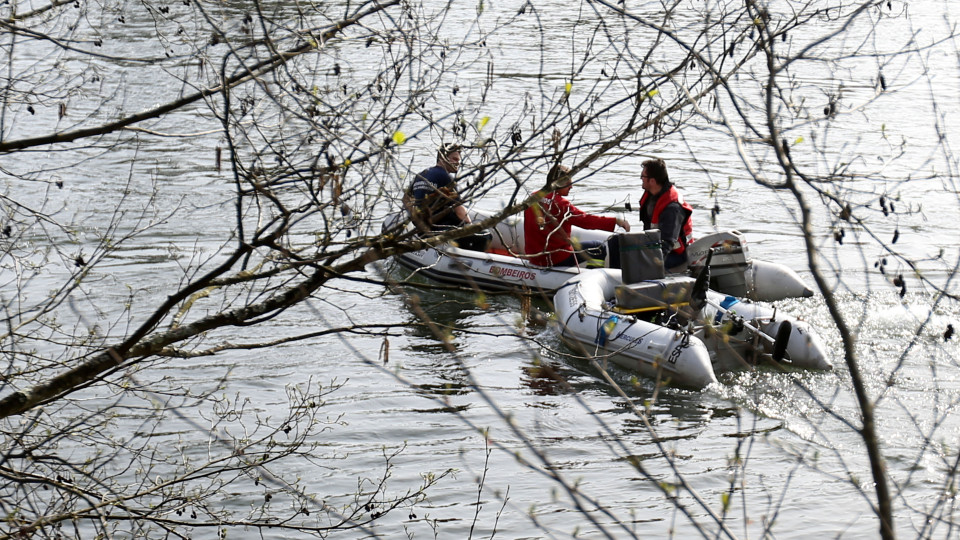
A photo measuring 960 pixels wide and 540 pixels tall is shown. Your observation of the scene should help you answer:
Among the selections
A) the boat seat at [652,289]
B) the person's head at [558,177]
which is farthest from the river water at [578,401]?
the boat seat at [652,289]

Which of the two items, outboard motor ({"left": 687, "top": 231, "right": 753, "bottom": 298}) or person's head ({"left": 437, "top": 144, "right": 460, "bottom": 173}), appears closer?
person's head ({"left": 437, "top": 144, "right": 460, "bottom": 173})

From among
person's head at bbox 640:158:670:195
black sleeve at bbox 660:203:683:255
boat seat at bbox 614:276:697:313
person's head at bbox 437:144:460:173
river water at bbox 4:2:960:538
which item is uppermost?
person's head at bbox 437:144:460:173

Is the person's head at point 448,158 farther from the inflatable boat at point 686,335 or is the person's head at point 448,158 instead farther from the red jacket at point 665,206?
the red jacket at point 665,206

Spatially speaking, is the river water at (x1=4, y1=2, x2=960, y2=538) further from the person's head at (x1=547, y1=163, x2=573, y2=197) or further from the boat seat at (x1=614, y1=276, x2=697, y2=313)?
the boat seat at (x1=614, y1=276, x2=697, y2=313)

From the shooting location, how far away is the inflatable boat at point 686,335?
788cm

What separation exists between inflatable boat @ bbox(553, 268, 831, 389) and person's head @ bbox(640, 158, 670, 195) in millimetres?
1100

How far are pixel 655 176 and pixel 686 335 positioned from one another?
1894mm

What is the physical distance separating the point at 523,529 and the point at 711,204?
318 inches

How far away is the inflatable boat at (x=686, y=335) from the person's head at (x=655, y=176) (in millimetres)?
1100

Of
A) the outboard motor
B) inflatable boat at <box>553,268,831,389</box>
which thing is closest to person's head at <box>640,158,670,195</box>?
the outboard motor

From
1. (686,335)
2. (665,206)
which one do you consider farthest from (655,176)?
(686,335)

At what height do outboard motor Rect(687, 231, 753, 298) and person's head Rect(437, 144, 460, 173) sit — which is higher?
person's head Rect(437, 144, 460, 173)

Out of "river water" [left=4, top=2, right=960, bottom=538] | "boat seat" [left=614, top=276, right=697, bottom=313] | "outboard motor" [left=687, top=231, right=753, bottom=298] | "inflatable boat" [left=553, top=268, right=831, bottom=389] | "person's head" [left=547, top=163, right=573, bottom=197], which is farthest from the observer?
"outboard motor" [left=687, top=231, right=753, bottom=298]

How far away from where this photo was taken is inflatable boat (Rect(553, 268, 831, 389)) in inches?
310
